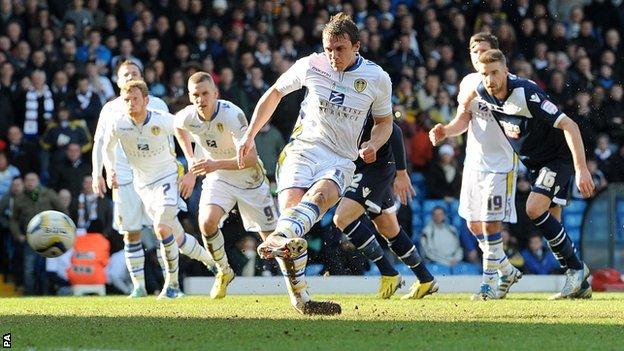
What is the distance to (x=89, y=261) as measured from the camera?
18.5m

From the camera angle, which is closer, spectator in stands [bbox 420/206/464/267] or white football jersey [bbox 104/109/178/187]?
white football jersey [bbox 104/109/178/187]

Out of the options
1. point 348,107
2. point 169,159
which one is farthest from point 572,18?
point 348,107

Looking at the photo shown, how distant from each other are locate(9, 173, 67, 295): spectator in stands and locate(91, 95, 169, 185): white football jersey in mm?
2879

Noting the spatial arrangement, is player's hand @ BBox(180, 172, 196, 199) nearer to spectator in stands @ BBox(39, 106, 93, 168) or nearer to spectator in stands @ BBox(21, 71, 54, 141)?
spectator in stands @ BBox(39, 106, 93, 168)

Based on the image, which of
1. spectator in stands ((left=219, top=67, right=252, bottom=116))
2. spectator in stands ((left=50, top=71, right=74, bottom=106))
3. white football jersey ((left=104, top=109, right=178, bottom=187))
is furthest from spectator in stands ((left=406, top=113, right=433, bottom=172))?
white football jersey ((left=104, top=109, right=178, bottom=187))

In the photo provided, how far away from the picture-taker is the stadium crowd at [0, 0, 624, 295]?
1888 cm

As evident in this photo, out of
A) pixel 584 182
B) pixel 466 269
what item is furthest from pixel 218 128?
pixel 466 269

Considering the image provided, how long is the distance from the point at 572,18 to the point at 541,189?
11.9m

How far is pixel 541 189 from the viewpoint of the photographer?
514 inches

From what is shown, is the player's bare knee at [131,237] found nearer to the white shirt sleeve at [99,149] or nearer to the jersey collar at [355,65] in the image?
the white shirt sleeve at [99,149]

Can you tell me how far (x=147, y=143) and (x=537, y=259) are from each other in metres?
7.49

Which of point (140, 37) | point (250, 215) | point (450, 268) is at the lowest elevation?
point (450, 268)

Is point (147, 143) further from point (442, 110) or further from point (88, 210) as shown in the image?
point (442, 110)

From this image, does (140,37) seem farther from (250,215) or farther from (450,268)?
(250,215)
